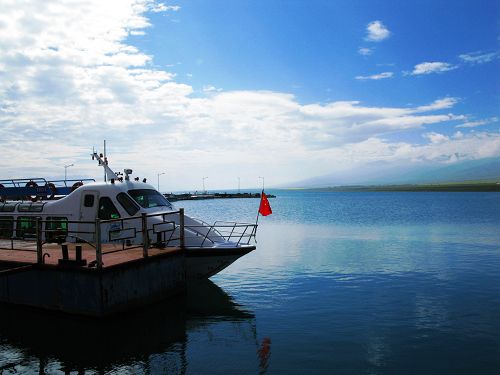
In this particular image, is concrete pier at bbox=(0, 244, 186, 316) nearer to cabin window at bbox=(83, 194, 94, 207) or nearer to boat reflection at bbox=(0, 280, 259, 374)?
boat reflection at bbox=(0, 280, 259, 374)

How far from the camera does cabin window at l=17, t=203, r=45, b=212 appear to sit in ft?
61.0

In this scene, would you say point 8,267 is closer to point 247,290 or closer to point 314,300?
point 247,290

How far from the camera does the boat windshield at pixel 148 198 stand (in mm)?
17391

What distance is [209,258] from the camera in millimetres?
16266

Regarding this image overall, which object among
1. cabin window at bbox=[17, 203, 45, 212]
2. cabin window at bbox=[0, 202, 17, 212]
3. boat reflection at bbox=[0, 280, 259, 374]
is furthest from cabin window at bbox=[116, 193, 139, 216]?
cabin window at bbox=[0, 202, 17, 212]

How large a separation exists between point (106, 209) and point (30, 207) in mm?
4707

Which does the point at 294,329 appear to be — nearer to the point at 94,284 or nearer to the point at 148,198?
the point at 94,284

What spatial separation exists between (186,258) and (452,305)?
10378mm

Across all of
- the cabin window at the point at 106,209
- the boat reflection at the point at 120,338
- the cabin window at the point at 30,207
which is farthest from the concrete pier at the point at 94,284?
the cabin window at the point at 30,207

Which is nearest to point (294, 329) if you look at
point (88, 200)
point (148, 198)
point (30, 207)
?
point (148, 198)

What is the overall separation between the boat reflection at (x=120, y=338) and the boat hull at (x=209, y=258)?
140 cm

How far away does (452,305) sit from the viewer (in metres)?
15.5

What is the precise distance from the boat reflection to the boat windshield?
4404mm

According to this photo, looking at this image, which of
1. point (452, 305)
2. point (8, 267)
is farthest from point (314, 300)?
point (8, 267)
